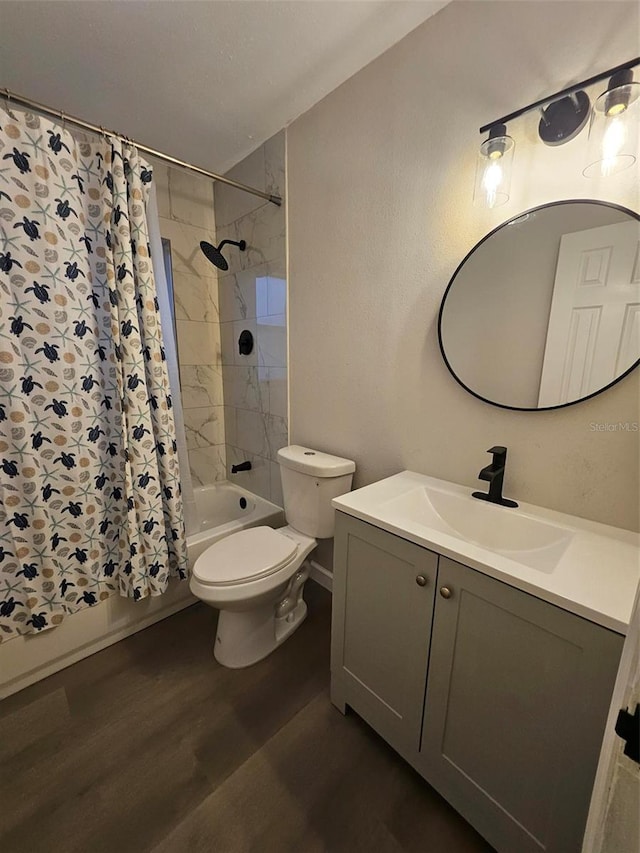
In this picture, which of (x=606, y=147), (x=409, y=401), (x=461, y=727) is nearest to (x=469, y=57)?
(x=606, y=147)

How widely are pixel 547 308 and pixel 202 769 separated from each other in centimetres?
185

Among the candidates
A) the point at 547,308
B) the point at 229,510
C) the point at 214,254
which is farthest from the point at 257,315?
the point at 547,308

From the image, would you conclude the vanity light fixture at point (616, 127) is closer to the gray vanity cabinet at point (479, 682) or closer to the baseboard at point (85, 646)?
the gray vanity cabinet at point (479, 682)

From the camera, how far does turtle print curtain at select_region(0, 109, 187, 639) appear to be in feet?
3.95

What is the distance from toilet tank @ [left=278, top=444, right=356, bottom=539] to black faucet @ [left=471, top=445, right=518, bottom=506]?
64cm

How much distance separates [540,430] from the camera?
1.12 m

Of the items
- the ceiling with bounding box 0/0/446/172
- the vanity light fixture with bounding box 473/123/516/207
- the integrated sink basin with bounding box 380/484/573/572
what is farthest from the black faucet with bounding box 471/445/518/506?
the ceiling with bounding box 0/0/446/172

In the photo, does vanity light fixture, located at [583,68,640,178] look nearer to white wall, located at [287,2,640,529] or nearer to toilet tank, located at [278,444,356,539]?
white wall, located at [287,2,640,529]

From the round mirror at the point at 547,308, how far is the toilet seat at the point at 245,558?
1033 millimetres

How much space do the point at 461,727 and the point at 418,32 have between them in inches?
87.9

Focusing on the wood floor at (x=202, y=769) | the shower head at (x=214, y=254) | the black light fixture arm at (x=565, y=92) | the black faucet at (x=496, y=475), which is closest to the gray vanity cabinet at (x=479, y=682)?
the wood floor at (x=202, y=769)

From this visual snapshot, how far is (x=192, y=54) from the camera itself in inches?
52.7

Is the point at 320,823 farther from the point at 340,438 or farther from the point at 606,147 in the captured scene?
the point at 606,147

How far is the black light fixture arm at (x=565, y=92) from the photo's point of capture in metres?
0.85
